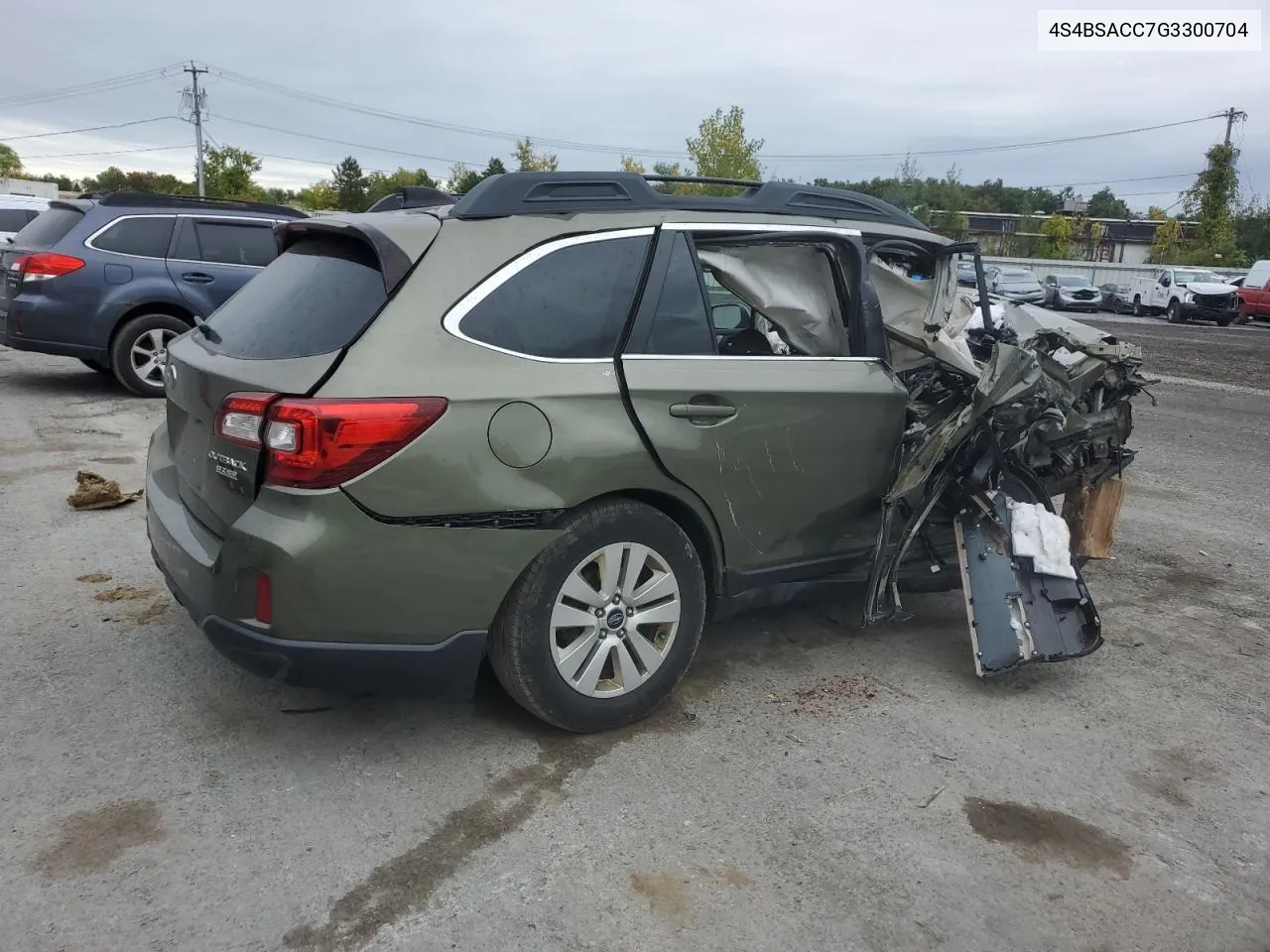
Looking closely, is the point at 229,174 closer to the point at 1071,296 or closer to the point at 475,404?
the point at 1071,296

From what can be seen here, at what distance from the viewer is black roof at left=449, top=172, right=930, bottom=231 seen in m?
3.51

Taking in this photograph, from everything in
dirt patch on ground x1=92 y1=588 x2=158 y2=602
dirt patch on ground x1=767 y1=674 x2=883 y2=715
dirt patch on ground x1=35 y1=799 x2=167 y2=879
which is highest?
dirt patch on ground x1=92 y1=588 x2=158 y2=602

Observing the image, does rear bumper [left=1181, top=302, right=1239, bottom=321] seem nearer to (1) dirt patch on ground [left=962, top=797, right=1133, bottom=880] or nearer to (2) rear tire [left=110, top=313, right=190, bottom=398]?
(2) rear tire [left=110, top=313, right=190, bottom=398]

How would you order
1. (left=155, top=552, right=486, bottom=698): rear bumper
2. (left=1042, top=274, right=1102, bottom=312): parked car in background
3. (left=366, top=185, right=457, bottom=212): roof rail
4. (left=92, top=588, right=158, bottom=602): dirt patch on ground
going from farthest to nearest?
(left=1042, top=274, right=1102, bottom=312): parked car in background, (left=92, top=588, right=158, bottom=602): dirt patch on ground, (left=366, top=185, right=457, bottom=212): roof rail, (left=155, top=552, right=486, bottom=698): rear bumper

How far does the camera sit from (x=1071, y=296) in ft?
120

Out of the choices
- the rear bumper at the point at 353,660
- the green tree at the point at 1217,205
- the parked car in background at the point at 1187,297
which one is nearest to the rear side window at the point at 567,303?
the rear bumper at the point at 353,660

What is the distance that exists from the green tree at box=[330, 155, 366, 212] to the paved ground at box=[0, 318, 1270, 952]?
60.3 m

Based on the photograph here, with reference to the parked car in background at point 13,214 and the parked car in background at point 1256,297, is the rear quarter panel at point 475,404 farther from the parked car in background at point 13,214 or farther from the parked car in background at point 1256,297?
the parked car in background at point 1256,297

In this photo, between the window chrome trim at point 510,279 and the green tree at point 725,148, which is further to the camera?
the green tree at point 725,148

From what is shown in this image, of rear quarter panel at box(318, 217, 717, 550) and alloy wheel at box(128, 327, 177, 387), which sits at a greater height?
rear quarter panel at box(318, 217, 717, 550)

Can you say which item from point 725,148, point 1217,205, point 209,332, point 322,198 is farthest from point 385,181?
point 209,332

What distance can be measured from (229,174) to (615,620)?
5975 centimetres

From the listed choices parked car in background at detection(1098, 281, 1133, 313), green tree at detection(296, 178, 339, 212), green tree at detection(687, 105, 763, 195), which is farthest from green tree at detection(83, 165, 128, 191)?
parked car in background at detection(1098, 281, 1133, 313)

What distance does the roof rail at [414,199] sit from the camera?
13.6 feet
